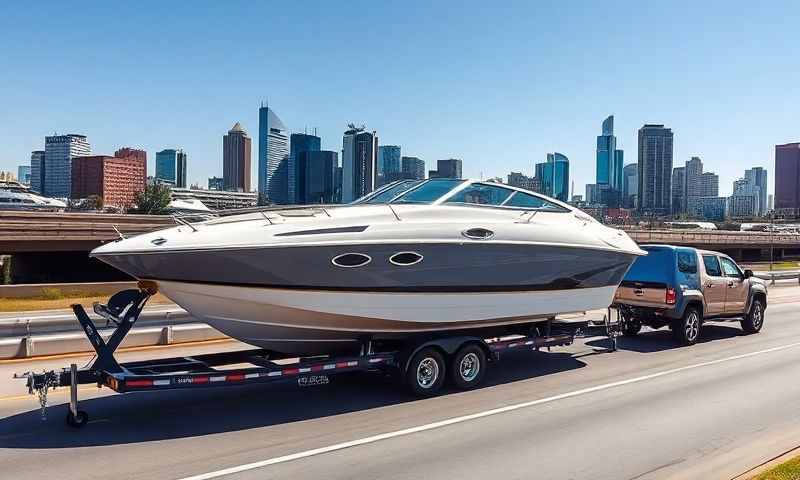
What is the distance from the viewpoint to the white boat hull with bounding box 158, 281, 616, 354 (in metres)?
8.43

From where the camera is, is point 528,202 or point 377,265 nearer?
point 377,265

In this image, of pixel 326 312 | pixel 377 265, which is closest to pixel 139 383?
pixel 326 312

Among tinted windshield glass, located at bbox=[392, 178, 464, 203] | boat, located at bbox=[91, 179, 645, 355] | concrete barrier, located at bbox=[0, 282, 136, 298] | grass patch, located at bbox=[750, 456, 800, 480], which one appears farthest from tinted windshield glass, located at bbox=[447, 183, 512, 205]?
concrete barrier, located at bbox=[0, 282, 136, 298]

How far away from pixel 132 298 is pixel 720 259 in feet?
41.1

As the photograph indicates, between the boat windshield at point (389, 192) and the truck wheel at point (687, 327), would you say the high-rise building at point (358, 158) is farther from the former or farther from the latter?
the boat windshield at point (389, 192)

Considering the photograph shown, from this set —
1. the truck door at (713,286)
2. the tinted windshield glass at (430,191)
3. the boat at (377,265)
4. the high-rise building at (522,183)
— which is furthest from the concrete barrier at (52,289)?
the truck door at (713,286)

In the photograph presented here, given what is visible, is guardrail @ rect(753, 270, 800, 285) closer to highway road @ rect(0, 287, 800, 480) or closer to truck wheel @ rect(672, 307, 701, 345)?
truck wheel @ rect(672, 307, 701, 345)

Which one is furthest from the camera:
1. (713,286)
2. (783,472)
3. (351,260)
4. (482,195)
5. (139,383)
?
(713,286)

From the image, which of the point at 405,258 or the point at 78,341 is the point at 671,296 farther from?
the point at 78,341

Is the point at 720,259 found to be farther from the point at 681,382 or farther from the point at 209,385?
the point at 209,385

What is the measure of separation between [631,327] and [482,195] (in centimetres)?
641

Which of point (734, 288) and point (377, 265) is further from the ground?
point (377, 265)

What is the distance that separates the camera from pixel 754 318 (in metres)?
16.2

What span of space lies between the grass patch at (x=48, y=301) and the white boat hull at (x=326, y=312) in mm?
15102
